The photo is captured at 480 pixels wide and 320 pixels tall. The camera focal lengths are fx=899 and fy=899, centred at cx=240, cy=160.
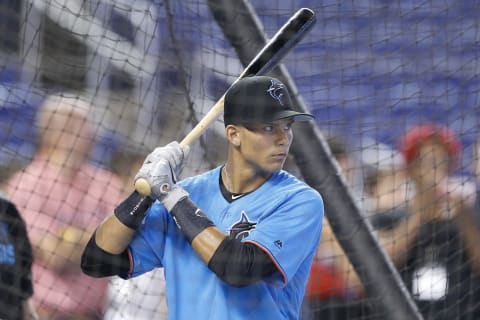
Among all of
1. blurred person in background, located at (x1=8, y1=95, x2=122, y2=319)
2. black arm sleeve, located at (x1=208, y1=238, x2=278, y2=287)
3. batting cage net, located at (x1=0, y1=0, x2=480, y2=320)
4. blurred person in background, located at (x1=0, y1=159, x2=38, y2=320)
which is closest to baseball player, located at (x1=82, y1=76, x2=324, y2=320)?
black arm sleeve, located at (x1=208, y1=238, x2=278, y2=287)

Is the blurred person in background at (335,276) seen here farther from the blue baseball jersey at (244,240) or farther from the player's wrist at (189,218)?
the player's wrist at (189,218)

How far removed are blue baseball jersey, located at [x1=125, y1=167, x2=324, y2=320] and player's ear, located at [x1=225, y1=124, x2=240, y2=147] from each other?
135 millimetres

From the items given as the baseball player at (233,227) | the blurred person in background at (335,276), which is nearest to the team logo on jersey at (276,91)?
the baseball player at (233,227)

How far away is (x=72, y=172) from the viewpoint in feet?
12.3

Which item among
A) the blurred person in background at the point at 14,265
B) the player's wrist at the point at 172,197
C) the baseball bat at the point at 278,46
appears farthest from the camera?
the blurred person in background at the point at 14,265

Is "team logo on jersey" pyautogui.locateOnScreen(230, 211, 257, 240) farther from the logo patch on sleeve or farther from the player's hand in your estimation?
the player's hand

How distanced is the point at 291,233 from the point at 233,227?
175mm

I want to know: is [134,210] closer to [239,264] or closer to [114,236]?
[114,236]

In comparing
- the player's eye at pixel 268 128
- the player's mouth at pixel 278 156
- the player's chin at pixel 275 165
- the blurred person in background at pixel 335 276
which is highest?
the player's eye at pixel 268 128

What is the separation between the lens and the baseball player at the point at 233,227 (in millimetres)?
2404

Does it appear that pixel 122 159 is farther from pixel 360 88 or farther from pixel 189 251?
pixel 189 251

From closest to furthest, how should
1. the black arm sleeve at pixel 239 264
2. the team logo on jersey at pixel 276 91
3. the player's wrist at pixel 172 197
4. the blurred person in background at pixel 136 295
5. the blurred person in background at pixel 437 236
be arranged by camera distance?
the black arm sleeve at pixel 239 264
the player's wrist at pixel 172 197
the team logo on jersey at pixel 276 91
the blurred person in background at pixel 437 236
the blurred person in background at pixel 136 295

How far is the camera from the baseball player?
2.40 metres

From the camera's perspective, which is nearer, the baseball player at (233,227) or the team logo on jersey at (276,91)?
the baseball player at (233,227)
